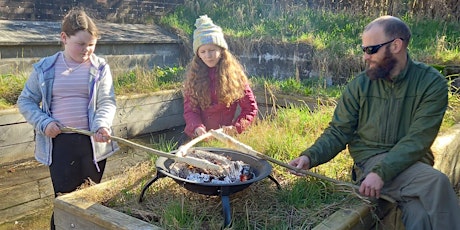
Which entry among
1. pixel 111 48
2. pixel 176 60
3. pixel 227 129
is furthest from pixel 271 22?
pixel 227 129

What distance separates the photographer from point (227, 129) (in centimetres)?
389

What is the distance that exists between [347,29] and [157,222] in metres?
8.30

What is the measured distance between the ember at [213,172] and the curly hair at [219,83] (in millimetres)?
986

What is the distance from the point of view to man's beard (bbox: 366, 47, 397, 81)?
112 inches

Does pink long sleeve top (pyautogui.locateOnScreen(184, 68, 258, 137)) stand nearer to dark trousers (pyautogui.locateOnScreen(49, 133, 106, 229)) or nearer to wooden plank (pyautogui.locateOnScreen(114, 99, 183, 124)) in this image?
dark trousers (pyautogui.locateOnScreen(49, 133, 106, 229))

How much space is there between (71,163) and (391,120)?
2.27 meters

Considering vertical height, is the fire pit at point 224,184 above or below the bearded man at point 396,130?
below

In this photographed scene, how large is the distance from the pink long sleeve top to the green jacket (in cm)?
111

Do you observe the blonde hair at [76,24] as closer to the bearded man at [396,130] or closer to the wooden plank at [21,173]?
the bearded man at [396,130]

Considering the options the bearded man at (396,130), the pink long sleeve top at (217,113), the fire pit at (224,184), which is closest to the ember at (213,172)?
the fire pit at (224,184)

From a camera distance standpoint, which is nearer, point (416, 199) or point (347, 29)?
point (416, 199)

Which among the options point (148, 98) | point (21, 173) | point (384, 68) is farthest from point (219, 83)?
point (148, 98)

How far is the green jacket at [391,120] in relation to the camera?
2738 mm

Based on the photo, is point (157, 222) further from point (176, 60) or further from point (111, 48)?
point (176, 60)
